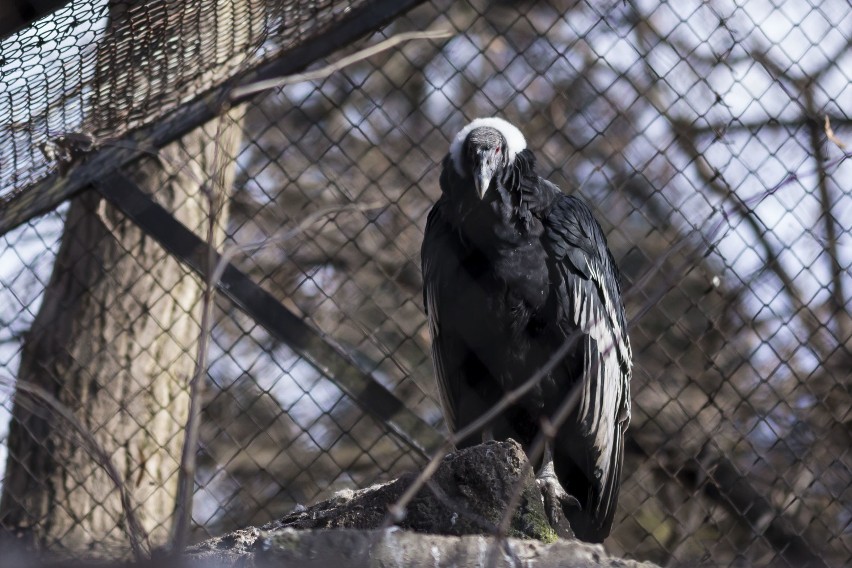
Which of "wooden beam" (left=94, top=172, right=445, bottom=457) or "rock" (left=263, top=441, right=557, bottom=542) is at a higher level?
"wooden beam" (left=94, top=172, right=445, bottom=457)

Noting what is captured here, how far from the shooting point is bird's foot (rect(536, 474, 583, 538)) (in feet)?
8.41

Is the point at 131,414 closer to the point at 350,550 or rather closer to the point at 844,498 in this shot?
the point at 350,550

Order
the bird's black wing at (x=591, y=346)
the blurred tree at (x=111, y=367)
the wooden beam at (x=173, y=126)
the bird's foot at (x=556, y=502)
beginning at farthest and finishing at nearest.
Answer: the blurred tree at (x=111, y=367) < the wooden beam at (x=173, y=126) < the bird's black wing at (x=591, y=346) < the bird's foot at (x=556, y=502)

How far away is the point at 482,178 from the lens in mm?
3072

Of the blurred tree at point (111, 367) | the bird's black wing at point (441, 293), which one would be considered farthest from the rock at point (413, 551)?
the blurred tree at point (111, 367)

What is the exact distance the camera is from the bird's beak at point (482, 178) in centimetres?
305

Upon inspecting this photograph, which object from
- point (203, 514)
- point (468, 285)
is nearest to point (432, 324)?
point (468, 285)

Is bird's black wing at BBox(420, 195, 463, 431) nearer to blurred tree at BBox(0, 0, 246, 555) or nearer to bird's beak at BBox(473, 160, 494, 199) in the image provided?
bird's beak at BBox(473, 160, 494, 199)

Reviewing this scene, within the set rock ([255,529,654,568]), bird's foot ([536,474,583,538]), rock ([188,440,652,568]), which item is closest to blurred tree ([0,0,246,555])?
bird's foot ([536,474,583,538])

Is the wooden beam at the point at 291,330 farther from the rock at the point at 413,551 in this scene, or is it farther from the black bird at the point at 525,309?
the rock at the point at 413,551

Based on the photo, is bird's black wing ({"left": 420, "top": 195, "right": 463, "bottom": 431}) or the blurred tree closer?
bird's black wing ({"left": 420, "top": 195, "right": 463, "bottom": 431})

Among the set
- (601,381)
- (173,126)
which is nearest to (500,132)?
(601,381)

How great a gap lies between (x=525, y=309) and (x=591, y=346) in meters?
0.23

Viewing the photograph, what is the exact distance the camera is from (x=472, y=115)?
5633 mm
